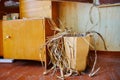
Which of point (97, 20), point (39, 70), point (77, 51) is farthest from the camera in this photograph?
point (97, 20)

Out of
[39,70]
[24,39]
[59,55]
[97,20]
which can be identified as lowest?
[39,70]

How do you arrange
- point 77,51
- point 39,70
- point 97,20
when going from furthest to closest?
point 97,20
point 39,70
point 77,51

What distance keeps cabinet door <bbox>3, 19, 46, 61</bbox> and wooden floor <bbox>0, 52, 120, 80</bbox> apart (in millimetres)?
111

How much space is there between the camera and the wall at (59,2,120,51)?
2.11 meters

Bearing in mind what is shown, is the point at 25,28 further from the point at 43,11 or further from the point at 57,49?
the point at 57,49

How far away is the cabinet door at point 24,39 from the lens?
5.52ft

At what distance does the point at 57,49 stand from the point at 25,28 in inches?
15.5

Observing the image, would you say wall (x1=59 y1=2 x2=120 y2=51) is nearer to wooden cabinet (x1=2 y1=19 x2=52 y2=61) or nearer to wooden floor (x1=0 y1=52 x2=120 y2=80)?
wooden floor (x1=0 y1=52 x2=120 y2=80)

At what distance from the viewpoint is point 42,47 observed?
65.6 inches

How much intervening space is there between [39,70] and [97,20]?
37.8 inches

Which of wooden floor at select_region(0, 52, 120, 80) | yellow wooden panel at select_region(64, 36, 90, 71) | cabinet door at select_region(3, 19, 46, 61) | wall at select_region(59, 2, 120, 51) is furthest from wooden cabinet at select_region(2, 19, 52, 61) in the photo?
wall at select_region(59, 2, 120, 51)

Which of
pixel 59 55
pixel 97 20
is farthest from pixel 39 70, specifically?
pixel 97 20

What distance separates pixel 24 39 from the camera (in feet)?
5.75

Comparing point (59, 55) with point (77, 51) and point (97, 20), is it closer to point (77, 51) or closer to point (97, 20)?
point (77, 51)
